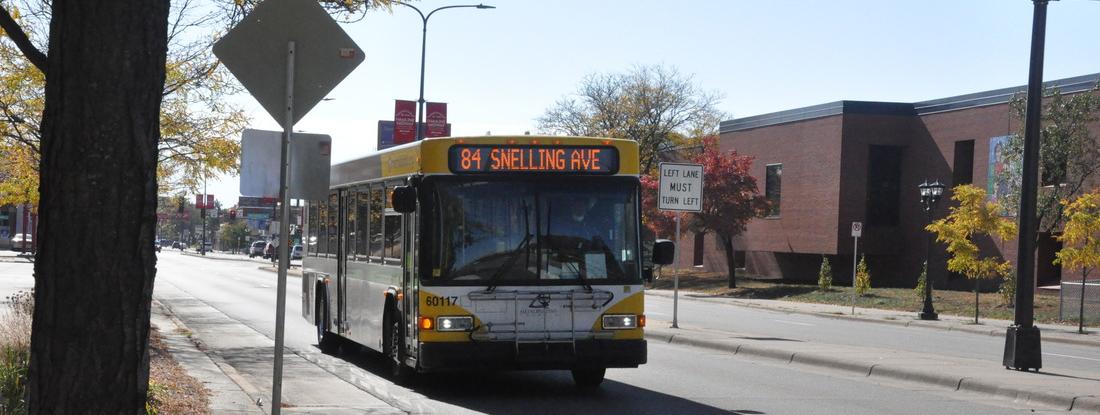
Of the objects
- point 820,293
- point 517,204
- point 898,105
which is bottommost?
point 820,293

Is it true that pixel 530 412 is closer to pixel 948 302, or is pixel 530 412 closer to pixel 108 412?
pixel 108 412

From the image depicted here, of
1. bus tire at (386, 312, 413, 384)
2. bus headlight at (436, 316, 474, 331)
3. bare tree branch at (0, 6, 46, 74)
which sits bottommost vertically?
bus tire at (386, 312, 413, 384)

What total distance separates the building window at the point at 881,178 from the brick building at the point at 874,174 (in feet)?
0.14

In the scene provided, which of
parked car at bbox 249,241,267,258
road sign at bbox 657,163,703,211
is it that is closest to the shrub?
road sign at bbox 657,163,703,211

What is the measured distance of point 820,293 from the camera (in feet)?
154

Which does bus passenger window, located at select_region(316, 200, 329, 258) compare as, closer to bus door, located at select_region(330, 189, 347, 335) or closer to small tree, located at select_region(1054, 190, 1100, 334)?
bus door, located at select_region(330, 189, 347, 335)

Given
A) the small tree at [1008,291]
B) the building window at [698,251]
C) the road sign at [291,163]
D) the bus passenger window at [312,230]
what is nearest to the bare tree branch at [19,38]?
the road sign at [291,163]

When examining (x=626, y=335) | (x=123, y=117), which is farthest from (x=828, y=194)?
(x=123, y=117)

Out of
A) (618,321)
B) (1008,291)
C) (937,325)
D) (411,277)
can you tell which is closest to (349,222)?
(411,277)

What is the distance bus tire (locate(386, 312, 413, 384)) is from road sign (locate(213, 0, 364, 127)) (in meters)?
5.99

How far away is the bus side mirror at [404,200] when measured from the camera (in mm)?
12820

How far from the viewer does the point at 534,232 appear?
12.9 m

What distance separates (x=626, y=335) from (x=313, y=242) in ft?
26.5

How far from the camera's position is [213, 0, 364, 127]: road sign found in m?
8.00
